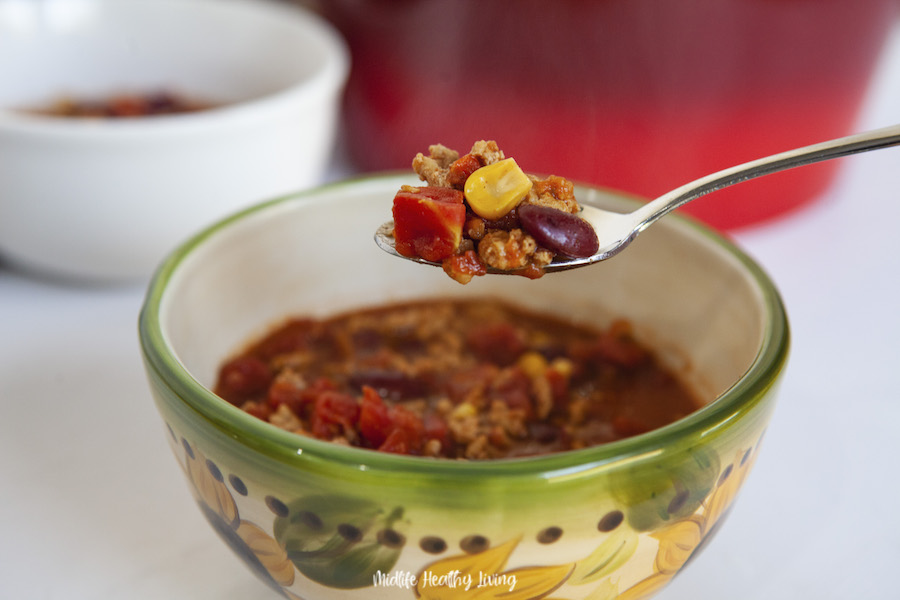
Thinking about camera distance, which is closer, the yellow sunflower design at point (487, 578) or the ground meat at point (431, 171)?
the yellow sunflower design at point (487, 578)

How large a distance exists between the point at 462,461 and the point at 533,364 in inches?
17.5

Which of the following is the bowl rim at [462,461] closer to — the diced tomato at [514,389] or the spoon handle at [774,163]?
the spoon handle at [774,163]

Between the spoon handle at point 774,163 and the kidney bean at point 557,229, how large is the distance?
0.09m

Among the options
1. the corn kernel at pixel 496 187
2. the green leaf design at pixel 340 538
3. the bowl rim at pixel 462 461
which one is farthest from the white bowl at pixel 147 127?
the green leaf design at pixel 340 538

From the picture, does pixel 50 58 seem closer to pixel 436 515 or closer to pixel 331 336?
pixel 331 336

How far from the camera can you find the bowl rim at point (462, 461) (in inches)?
26.0

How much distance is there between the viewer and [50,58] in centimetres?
172

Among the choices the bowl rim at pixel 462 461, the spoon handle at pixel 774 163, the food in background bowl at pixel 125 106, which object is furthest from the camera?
the food in background bowl at pixel 125 106

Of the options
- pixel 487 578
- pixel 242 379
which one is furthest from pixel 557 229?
pixel 242 379

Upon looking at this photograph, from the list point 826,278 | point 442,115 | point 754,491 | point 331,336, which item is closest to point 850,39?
point 826,278

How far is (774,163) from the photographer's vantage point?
852mm

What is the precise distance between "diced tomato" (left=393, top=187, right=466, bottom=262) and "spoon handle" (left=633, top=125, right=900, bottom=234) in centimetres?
20

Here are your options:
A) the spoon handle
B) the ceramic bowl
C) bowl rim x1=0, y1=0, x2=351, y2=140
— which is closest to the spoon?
the spoon handle

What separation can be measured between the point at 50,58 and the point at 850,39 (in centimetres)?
141
